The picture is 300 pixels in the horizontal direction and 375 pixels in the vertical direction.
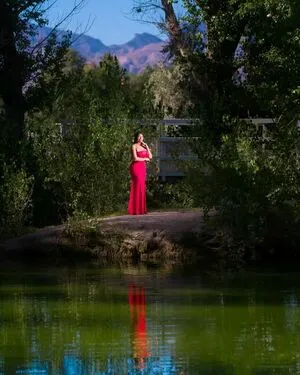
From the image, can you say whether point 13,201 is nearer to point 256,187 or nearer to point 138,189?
point 138,189

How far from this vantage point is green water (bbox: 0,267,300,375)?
→ 11688 mm

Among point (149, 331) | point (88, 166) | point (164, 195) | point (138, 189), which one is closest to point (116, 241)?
point (138, 189)

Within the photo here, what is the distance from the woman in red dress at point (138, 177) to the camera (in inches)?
1071

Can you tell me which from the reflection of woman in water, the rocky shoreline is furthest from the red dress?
the reflection of woman in water

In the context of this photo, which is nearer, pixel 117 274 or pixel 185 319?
pixel 185 319

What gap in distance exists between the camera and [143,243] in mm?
24016

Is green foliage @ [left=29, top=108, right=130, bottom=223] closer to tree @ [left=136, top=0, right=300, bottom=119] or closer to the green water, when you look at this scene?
tree @ [left=136, top=0, right=300, bottom=119]

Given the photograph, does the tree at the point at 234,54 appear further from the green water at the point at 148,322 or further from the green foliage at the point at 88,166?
the green water at the point at 148,322

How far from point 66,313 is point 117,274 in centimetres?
550

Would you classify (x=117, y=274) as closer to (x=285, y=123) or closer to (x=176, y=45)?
(x=285, y=123)

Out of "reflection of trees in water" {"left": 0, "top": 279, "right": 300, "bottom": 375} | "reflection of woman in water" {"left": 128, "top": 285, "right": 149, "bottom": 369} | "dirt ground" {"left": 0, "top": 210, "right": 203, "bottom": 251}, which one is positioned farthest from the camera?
"dirt ground" {"left": 0, "top": 210, "right": 203, "bottom": 251}

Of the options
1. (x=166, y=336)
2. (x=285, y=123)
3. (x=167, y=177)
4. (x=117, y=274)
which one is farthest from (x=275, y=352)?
(x=167, y=177)

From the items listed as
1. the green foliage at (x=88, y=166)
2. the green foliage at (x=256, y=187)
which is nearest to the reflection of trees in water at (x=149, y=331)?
the green foliage at (x=256, y=187)

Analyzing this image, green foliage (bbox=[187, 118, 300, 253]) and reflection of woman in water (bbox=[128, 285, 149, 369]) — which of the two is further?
green foliage (bbox=[187, 118, 300, 253])
